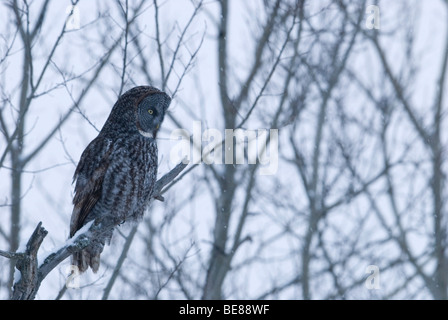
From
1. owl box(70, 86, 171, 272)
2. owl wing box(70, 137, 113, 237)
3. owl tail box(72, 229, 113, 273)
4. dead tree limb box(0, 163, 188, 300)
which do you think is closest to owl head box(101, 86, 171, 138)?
owl box(70, 86, 171, 272)

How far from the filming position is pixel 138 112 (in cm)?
633

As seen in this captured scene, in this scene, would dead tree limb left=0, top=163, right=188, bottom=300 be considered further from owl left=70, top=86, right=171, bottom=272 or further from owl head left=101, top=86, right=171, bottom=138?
owl head left=101, top=86, right=171, bottom=138

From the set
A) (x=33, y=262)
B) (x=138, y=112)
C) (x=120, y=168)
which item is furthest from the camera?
(x=138, y=112)

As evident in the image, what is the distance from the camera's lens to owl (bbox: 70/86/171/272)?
6215 mm

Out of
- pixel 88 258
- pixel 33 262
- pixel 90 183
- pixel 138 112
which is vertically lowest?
pixel 33 262

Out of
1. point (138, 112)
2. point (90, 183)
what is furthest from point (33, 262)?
point (138, 112)

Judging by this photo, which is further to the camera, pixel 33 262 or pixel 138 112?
pixel 138 112

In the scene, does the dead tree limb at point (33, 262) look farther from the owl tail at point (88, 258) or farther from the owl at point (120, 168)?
the owl tail at point (88, 258)

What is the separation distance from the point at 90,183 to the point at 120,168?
0.88ft

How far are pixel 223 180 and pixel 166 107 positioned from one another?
127 inches

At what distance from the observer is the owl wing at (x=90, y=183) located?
622 cm

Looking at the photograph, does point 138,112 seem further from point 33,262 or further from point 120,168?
point 33,262
